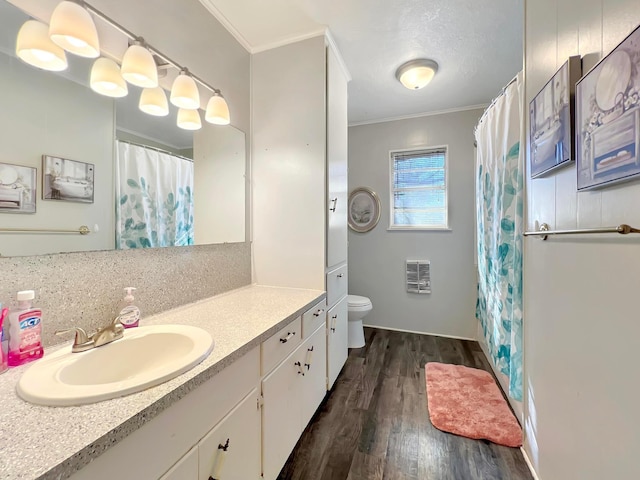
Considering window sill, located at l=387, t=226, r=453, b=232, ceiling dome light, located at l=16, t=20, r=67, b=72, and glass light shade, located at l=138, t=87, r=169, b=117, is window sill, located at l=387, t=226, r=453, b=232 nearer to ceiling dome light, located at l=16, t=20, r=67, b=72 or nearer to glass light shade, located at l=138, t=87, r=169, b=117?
glass light shade, located at l=138, t=87, r=169, b=117

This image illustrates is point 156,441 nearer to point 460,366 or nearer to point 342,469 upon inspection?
point 342,469

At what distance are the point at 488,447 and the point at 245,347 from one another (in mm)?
1507

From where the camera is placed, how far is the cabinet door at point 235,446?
2.54 feet

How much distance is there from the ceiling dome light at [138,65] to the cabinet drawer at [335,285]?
1403 mm

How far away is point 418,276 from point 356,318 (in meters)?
0.90

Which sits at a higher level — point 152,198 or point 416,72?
point 416,72

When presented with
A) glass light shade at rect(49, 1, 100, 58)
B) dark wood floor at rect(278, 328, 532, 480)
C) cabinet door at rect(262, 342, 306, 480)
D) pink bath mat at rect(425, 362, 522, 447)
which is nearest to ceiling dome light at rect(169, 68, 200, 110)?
glass light shade at rect(49, 1, 100, 58)

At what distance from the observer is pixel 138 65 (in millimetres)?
1095

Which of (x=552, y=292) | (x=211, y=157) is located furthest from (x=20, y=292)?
(x=552, y=292)

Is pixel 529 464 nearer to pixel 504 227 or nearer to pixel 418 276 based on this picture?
pixel 504 227

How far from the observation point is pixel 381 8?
151cm

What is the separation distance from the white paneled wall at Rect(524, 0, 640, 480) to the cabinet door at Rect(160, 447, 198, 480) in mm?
1144

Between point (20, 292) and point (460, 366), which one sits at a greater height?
point (20, 292)

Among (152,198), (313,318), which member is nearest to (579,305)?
(313,318)
